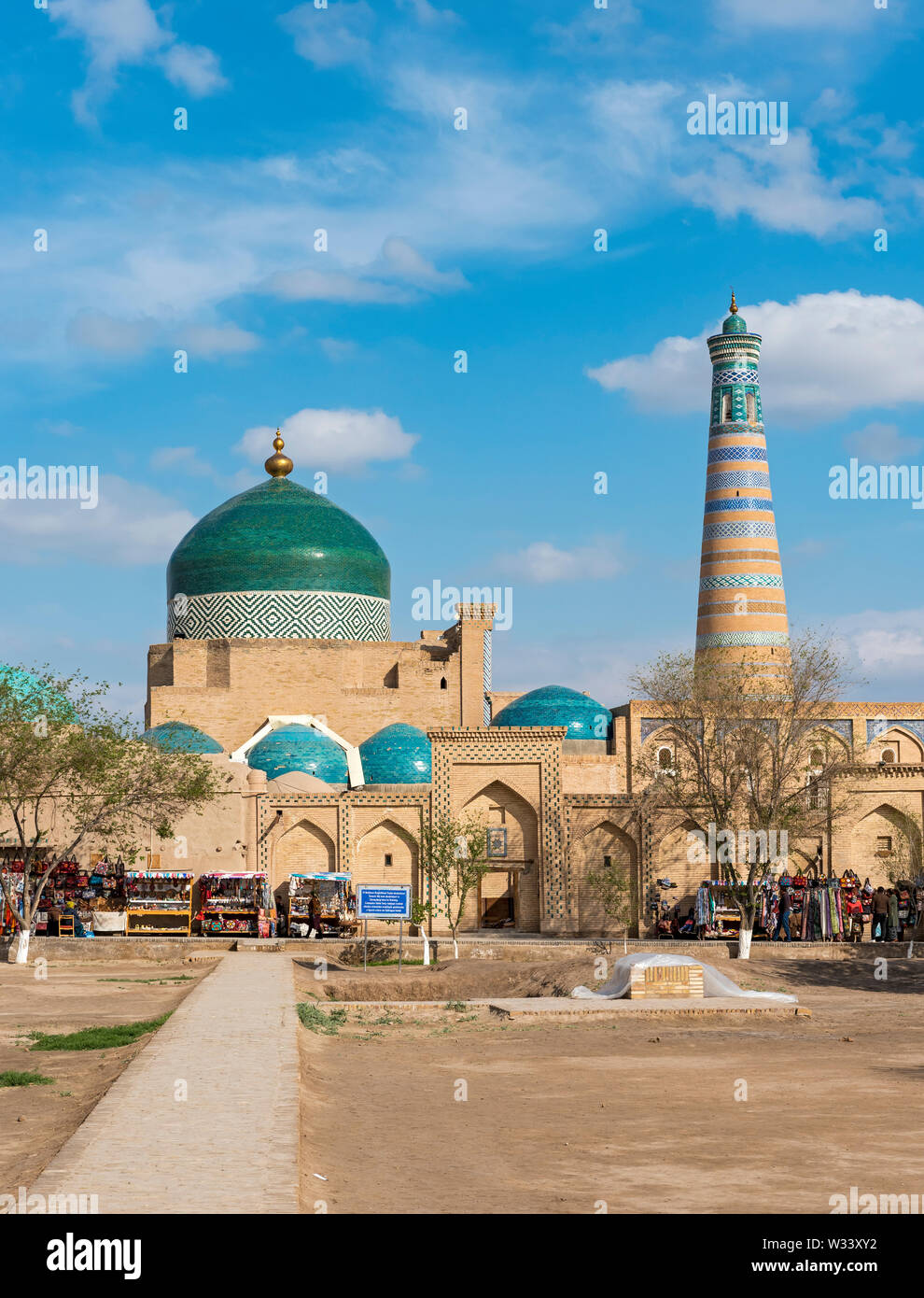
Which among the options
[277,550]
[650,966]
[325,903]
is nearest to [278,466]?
[277,550]

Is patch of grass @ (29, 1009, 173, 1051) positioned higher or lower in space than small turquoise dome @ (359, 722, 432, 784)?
lower

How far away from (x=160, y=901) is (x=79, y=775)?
10.7 ft

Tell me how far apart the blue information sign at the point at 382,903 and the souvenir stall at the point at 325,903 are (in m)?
5.15

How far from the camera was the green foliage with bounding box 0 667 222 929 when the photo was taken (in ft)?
77.0

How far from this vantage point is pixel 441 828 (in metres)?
26.5

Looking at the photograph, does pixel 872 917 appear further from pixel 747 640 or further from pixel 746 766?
pixel 747 640

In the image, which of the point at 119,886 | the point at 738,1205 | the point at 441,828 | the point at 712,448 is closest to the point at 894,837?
the point at 441,828

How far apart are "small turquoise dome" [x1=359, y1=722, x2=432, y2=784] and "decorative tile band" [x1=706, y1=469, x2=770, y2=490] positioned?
34.7ft

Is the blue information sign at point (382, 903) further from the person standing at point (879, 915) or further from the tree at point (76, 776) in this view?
the person standing at point (879, 915)

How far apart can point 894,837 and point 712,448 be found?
41.8 ft

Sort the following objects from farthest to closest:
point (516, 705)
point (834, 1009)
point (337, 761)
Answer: point (516, 705) < point (337, 761) < point (834, 1009)

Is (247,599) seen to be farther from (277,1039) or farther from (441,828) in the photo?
(277,1039)

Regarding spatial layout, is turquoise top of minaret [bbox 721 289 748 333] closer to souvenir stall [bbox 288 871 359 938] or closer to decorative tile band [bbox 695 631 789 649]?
decorative tile band [bbox 695 631 789 649]

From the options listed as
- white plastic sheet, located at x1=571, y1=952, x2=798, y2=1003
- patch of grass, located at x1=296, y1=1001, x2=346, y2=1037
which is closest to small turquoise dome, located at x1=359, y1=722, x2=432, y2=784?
white plastic sheet, located at x1=571, y1=952, x2=798, y2=1003
